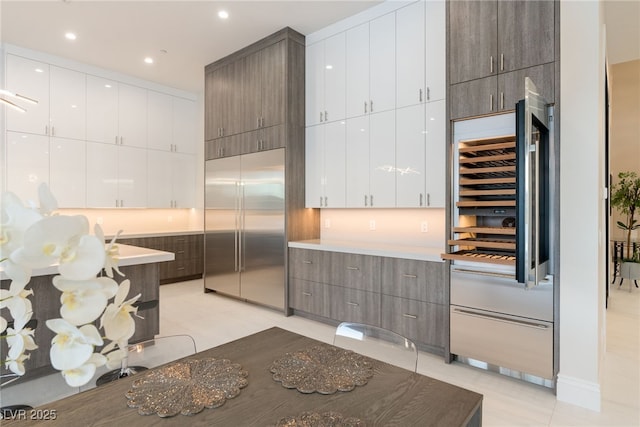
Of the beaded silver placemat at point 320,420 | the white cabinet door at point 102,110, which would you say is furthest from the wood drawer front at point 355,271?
the white cabinet door at point 102,110

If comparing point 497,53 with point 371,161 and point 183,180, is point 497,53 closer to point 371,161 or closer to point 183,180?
point 371,161

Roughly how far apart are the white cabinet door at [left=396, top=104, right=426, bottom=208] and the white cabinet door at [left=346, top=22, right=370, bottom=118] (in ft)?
1.61

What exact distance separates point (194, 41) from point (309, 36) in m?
1.48

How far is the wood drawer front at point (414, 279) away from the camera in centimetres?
293

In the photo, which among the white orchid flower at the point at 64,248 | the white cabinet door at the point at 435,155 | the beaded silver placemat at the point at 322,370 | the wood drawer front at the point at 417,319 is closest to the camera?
the white orchid flower at the point at 64,248

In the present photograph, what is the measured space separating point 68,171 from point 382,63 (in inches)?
184

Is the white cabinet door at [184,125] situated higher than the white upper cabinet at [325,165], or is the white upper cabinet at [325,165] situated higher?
the white cabinet door at [184,125]

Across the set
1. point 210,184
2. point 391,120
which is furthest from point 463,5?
point 210,184

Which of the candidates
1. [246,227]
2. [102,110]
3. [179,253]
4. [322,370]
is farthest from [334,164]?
[102,110]

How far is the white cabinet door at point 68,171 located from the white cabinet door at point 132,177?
0.50 metres

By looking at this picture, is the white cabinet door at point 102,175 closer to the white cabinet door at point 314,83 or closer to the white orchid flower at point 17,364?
the white cabinet door at point 314,83

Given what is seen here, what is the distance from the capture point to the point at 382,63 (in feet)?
11.9

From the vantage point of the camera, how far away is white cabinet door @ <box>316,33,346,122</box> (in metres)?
3.96

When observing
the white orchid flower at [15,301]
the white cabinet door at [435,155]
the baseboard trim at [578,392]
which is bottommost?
the baseboard trim at [578,392]
